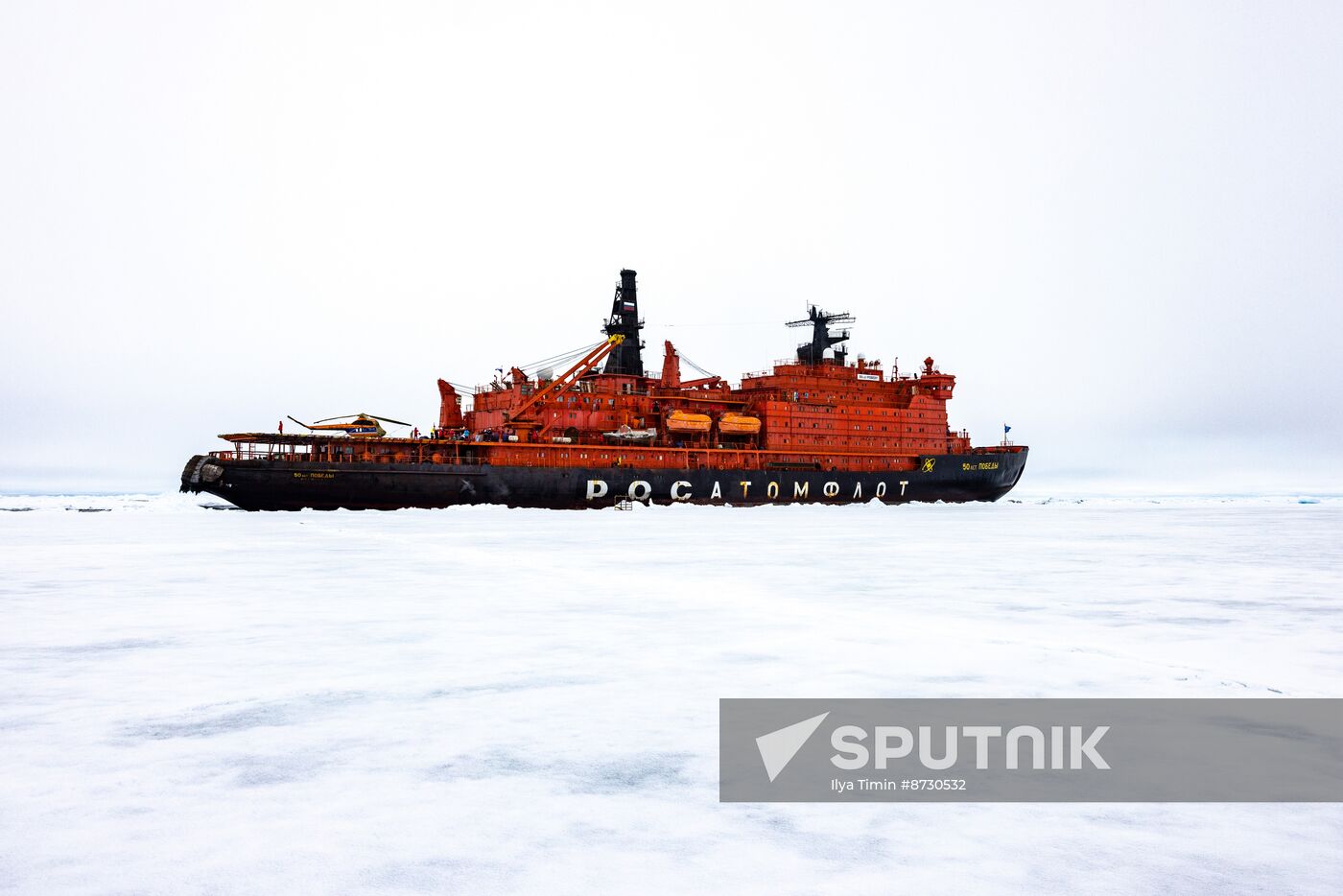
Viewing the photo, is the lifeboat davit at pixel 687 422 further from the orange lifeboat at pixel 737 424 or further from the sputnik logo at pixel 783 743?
the sputnik logo at pixel 783 743

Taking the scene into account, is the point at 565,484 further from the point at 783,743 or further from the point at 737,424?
the point at 783,743

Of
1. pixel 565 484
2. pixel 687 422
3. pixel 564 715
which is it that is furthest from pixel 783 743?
pixel 687 422

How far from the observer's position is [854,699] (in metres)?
5.88

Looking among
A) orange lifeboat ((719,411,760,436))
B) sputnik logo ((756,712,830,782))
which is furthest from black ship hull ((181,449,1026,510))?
sputnik logo ((756,712,830,782))

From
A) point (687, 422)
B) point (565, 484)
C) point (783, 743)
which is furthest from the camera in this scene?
point (687, 422)

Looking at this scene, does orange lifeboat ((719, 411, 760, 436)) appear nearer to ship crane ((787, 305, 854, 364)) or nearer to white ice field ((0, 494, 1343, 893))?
ship crane ((787, 305, 854, 364))

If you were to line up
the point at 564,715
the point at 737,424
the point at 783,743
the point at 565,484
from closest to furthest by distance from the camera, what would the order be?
1. the point at 783,743
2. the point at 564,715
3. the point at 565,484
4. the point at 737,424

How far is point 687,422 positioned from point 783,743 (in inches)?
1977

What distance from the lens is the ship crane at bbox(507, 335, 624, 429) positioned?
51.4 meters

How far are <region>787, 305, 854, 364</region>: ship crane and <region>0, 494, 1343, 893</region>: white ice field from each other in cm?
5080

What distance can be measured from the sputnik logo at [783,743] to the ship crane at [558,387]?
152 feet

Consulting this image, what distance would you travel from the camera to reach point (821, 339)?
6488 centimetres

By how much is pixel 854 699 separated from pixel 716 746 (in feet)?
4.37

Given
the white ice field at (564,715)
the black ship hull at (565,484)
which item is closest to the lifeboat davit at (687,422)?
the black ship hull at (565,484)
